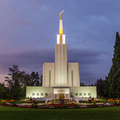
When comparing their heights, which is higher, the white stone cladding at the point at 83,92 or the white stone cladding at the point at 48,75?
the white stone cladding at the point at 48,75

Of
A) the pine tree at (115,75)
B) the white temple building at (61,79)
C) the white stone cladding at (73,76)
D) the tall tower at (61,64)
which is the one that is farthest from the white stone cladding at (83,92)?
the pine tree at (115,75)

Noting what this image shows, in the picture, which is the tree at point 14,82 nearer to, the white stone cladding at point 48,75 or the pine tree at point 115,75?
the white stone cladding at point 48,75

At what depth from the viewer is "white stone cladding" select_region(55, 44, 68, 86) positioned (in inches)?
1938

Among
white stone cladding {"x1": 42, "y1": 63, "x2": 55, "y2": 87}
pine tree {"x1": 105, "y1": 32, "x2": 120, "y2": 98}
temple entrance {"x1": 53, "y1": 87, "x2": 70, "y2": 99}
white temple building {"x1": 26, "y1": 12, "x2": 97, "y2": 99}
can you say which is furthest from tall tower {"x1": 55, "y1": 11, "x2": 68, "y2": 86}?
pine tree {"x1": 105, "y1": 32, "x2": 120, "y2": 98}

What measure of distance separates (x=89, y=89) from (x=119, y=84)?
49.9ft

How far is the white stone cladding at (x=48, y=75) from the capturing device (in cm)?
5094

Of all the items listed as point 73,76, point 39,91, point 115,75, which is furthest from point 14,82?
point 115,75

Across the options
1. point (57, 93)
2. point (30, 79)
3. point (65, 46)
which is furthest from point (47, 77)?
point (30, 79)

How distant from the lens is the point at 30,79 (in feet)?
266

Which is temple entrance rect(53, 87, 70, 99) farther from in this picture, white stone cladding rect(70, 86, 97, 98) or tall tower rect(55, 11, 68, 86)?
white stone cladding rect(70, 86, 97, 98)

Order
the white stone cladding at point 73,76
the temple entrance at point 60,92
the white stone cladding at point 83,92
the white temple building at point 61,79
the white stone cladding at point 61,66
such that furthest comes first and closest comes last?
the white stone cladding at point 73,76 → the white stone cladding at point 61,66 → the white stone cladding at point 83,92 → the white temple building at point 61,79 → the temple entrance at point 60,92

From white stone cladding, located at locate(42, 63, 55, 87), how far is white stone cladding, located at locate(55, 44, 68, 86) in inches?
89.2

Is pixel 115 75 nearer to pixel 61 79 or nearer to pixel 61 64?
A: pixel 61 79

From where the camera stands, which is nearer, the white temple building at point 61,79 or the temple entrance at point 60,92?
the temple entrance at point 60,92
